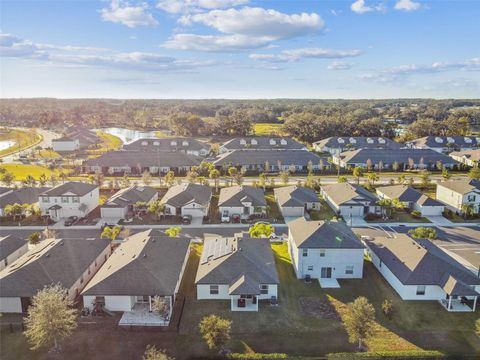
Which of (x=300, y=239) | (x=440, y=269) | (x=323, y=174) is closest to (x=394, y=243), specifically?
(x=440, y=269)

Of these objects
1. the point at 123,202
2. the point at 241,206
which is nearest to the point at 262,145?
the point at 241,206

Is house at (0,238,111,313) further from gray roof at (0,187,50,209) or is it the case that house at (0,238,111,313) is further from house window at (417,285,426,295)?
house window at (417,285,426,295)

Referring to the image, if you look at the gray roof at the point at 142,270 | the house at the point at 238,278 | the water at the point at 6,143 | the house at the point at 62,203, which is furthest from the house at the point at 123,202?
the water at the point at 6,143

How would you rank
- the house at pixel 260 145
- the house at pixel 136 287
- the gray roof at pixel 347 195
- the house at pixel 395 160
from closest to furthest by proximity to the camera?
the house at pixel 136 287
the gray roof at pixel 347 195
the house at pixel 395 160
the house at pixel 260 145

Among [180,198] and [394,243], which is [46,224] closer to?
[180,198]

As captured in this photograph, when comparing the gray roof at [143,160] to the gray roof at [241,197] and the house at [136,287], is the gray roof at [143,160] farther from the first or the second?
the house at [136,287]

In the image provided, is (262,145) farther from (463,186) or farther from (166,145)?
(463,186)
